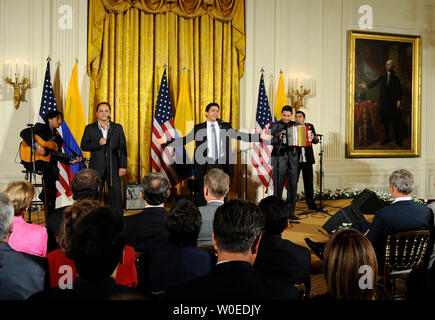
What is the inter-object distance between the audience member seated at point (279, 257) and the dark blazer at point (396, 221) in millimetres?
1085

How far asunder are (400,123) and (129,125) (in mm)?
6154

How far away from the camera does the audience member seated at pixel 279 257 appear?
224 cm

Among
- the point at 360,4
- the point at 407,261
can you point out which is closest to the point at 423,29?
the point at 360,4

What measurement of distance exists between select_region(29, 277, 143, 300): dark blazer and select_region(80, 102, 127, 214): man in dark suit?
13.5 ft

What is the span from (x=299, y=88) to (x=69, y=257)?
719cm

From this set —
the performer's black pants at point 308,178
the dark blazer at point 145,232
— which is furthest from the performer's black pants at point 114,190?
the performer's black pants at point 308,178

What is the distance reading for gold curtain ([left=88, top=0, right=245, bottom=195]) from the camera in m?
7.39

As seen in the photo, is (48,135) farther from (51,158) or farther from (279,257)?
(279,257)

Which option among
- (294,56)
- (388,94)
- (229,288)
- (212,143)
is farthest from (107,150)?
(388,94)

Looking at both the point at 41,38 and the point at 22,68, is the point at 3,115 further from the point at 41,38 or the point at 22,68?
the point at 41,38

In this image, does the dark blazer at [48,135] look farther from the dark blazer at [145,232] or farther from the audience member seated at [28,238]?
the dark blazer at [145,232]

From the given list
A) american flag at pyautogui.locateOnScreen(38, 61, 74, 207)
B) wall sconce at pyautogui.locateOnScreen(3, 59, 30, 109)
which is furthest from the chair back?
wall sconce at pyautogui.locateOnScreen(3, 59, 30, 109)

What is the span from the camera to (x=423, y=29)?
30.5 feet
